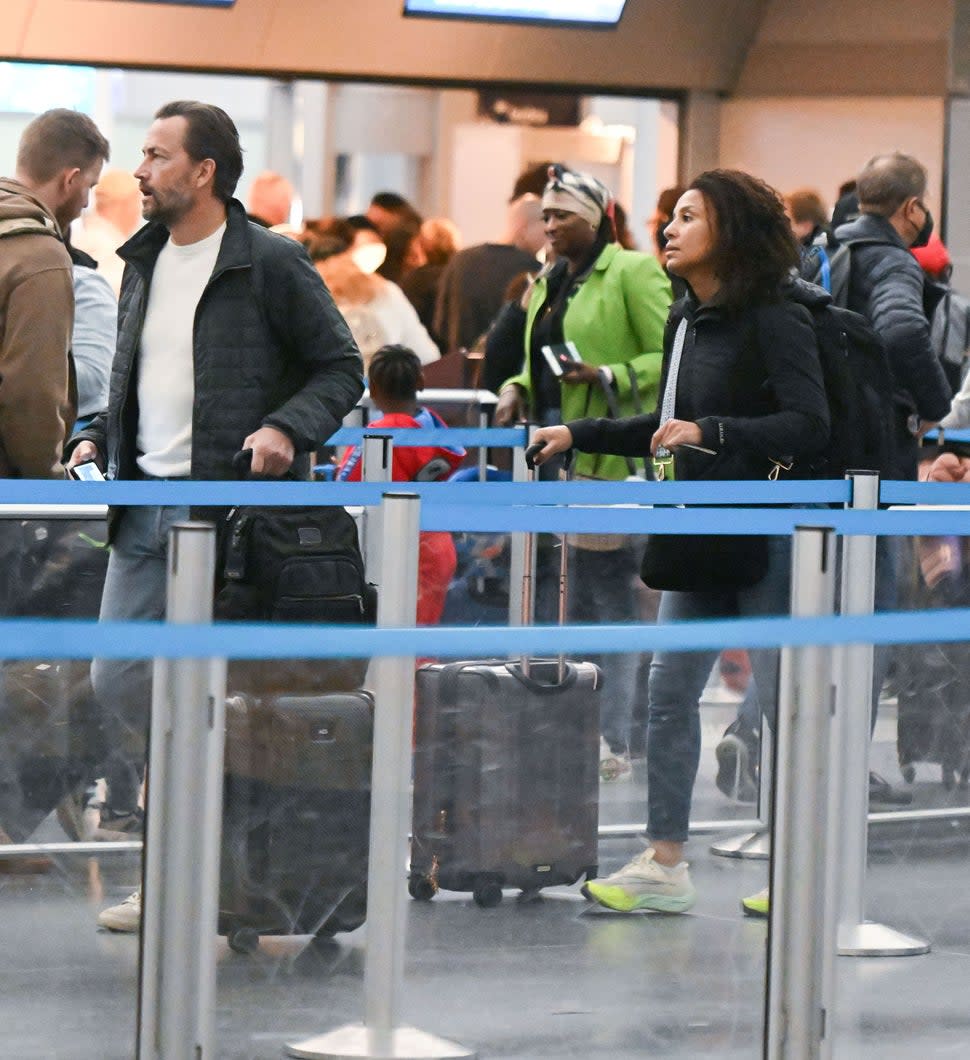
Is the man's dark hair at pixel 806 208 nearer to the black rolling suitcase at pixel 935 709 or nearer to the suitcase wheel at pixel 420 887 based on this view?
the black rolling suitcase at pixel 935 709

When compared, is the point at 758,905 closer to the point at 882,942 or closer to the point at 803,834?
the point at 803,834

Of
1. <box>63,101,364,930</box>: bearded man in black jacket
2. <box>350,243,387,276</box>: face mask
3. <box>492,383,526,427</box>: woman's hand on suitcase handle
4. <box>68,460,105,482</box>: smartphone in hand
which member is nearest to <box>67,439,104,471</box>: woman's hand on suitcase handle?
<box>68,460,105,482</box>: smartphone in hand

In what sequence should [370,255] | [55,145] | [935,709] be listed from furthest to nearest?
[370,255], [55,145], [935,709]

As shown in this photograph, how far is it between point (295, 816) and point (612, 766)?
0.67 meters

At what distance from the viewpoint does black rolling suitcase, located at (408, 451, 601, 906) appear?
396cm

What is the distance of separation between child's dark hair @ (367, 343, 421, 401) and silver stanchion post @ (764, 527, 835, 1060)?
4.29 m

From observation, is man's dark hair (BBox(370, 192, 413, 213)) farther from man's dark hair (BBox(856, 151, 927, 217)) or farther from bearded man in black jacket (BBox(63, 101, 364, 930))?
bearded man in black jacket (BBox(63, 101, 364, 930))

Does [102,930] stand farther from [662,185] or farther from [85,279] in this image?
[662,185]

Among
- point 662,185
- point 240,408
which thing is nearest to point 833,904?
point 240,408

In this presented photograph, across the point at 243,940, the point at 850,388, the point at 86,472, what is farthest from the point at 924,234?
the point at 243,940

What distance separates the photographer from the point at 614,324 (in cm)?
761

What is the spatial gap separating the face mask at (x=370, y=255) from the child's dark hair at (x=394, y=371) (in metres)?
4.56

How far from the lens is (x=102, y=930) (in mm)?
3826

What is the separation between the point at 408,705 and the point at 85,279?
3480 mm
